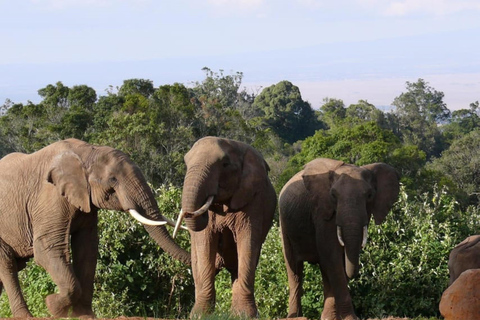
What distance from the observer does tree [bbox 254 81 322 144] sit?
6103 cm

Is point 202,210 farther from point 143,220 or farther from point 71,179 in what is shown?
point 71,179

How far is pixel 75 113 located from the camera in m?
34.4

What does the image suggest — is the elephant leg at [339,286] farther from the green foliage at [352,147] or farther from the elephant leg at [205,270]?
the green foliage at [352,147]

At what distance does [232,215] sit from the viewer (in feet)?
35.5

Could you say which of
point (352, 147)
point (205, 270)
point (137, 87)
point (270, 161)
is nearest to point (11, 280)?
point (205, 270)

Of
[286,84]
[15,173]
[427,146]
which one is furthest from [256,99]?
[15,173]

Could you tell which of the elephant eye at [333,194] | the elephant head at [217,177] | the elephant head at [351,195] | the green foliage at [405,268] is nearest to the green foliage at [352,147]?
the green foliage at [405,268]

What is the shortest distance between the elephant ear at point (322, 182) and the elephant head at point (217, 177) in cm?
97

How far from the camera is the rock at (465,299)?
821 centimetres

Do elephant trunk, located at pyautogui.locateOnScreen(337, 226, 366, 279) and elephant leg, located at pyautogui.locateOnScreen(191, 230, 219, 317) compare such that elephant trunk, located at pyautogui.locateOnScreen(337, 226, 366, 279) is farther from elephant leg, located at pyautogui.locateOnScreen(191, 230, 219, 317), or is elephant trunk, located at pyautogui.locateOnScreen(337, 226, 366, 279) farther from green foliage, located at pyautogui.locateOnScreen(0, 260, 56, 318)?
green foliage, located at pyautogui.locateOnScreen(0, 260, 56, 318)

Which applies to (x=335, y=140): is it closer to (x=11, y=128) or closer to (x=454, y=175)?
(x=454, y=175)

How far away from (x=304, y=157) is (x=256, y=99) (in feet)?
111

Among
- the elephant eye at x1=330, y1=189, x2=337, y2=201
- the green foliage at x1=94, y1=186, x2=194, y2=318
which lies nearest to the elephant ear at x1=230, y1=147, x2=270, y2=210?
the elephant eye at x1=330, y1=189, x2=337, y2=201

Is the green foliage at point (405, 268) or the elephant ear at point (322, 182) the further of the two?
the green foliage at point (405, 268)
